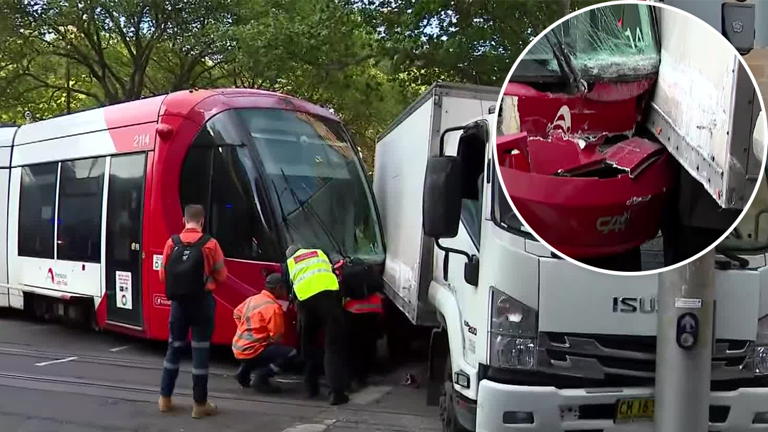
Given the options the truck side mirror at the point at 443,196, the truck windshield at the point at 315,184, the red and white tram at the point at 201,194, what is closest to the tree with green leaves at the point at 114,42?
the red and white tram at the point at 201,194

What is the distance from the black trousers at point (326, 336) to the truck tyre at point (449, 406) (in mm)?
1698

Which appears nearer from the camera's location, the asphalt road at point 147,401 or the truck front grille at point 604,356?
the truck front grille at point 604,356

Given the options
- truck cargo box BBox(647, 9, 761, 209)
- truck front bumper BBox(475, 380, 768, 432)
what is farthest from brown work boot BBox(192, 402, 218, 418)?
truck cargo box BBox(647, 9, 761, 209)

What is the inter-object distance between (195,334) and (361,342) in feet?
6.52

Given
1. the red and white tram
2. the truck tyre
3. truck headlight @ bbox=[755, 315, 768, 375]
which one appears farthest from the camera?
the red and white tram

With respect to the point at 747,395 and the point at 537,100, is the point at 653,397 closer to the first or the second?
the point at 747,395

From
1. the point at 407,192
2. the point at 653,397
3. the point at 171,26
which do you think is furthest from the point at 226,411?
the point at 171,26

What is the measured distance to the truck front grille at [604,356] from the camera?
4457 mm

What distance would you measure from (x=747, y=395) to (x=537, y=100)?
3.15 m

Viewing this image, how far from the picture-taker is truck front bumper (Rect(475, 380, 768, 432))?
174 inches

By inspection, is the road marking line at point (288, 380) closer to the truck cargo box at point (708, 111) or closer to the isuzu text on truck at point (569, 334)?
the isuzu text on truck at point (569, 334)

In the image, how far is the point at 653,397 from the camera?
4.50 metres

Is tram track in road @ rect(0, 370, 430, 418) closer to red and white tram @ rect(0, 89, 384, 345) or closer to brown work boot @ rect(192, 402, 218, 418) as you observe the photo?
brown work boot @ rect(192, 402, 218, 418)

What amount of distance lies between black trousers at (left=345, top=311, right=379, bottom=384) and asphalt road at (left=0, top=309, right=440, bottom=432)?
7.3 inches
